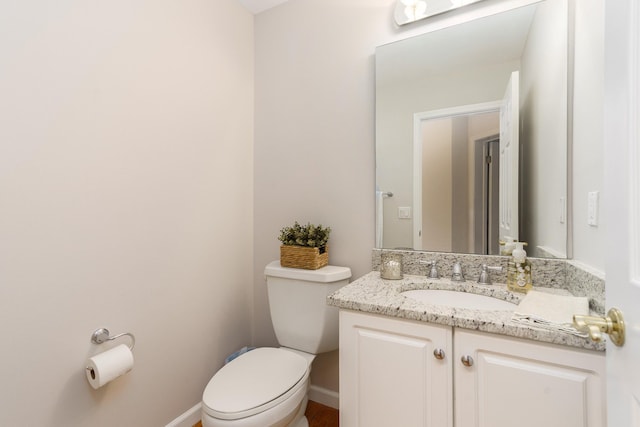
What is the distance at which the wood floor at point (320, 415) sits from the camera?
5.20 ft

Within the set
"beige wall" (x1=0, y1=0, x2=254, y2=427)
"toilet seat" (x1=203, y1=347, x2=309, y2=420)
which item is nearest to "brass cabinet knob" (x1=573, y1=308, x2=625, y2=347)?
"toilet seat" (x1=203, y1=347, x2=309, y2=420)

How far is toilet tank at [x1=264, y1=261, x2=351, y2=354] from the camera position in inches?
57.8

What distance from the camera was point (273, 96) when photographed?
190 cm

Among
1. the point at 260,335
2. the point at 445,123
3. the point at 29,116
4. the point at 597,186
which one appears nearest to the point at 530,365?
the point at 597,186

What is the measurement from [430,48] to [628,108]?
111 cm

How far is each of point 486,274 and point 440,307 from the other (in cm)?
41

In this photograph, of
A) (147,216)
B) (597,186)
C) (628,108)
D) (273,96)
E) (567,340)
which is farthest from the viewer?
(273,96)

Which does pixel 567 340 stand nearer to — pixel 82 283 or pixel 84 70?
pixel 82 283

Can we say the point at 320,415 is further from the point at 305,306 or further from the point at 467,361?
the point at 467,361

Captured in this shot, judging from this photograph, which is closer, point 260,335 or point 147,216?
point 147,216

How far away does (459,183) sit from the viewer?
1424mm

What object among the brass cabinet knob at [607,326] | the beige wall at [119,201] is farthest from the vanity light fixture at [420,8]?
the brass cabinet knob at [607,326]

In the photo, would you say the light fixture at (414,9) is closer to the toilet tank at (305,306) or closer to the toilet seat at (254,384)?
the toilet tank at (305,306)

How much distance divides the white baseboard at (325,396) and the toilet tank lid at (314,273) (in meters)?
0.72
